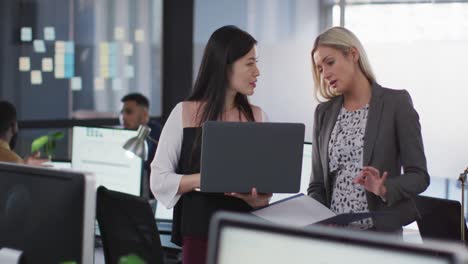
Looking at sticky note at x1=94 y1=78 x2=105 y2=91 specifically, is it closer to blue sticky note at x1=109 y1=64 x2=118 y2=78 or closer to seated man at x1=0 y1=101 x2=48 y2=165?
blue sticky note at x1=109 y1=64 x2=118 y2=78

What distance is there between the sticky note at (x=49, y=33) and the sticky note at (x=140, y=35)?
835 mm

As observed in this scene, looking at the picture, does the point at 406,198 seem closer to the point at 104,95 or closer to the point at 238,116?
the point at 238,116

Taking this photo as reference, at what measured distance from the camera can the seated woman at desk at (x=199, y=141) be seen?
287cm

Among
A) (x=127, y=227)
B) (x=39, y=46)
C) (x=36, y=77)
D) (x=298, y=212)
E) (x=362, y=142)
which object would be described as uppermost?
(x=39, y=46)

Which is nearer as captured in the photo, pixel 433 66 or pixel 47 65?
pixel 433 66

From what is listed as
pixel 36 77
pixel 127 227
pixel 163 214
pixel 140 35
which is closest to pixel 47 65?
pixel 36 77

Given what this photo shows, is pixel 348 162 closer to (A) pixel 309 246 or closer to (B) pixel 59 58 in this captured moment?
(A) pixel 309 246

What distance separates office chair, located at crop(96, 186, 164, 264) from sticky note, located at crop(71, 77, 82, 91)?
→ 387 centimetres

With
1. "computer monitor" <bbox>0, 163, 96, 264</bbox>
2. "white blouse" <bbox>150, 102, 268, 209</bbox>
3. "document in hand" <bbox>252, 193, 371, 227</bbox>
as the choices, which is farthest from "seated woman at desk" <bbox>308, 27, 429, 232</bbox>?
"computer monitor" <bbox>0, 163, 96, 264</bbox>

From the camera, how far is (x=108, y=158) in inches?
175

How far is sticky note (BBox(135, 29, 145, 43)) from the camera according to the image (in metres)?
7.26

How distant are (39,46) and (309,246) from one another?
539 cm

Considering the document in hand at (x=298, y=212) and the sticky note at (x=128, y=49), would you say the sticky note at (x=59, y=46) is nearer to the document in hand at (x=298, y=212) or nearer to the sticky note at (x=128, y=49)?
the sticky note at (x=128, y=49)

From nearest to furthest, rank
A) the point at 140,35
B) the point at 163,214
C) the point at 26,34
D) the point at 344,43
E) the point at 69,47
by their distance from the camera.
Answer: the point at 344,43, the point at 163,214, the point at 26,34, the point at 69,47, the point at 140,35
